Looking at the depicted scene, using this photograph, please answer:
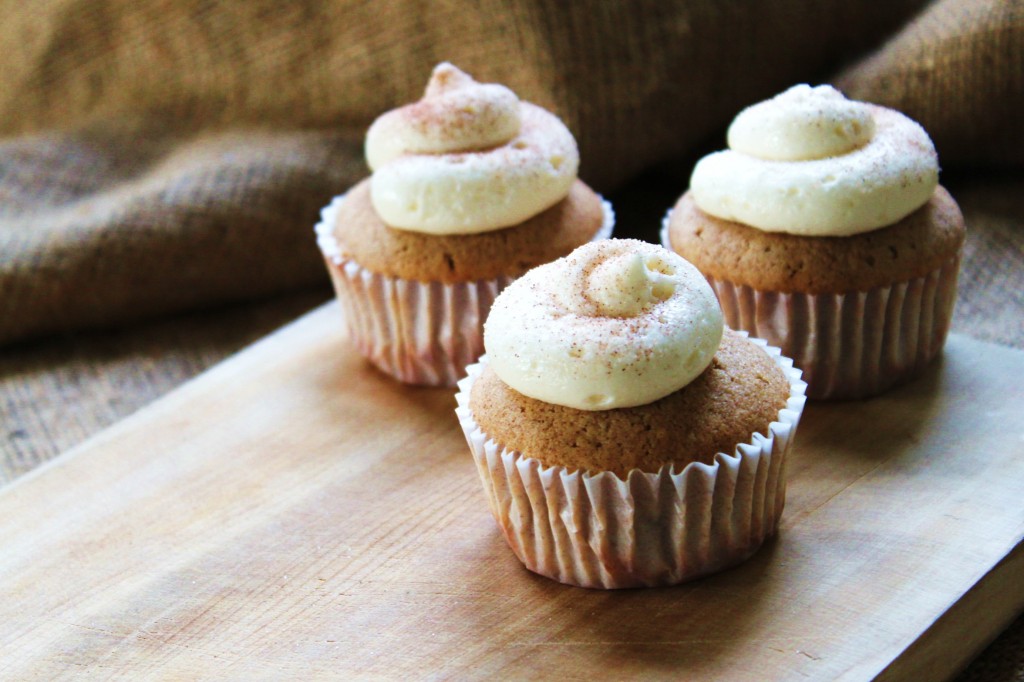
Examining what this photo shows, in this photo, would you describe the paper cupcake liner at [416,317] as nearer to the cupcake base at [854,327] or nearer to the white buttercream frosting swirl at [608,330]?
the cupcake base at [854,327]

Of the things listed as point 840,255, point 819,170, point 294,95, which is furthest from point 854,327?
point 294,95

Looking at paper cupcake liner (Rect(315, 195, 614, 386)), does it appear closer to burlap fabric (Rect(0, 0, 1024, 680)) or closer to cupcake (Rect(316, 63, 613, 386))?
cupcake (Rect(316, 63, 613, 386))

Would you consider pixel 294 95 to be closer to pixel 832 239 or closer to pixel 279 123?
pixel 279 123

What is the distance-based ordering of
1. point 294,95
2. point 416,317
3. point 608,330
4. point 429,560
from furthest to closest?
point 294,95, point 416,317, point 429,560, point 608,330

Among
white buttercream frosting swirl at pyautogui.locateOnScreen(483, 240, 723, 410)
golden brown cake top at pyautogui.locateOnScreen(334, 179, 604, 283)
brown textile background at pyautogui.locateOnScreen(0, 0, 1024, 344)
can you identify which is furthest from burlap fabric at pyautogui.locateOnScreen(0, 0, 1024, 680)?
white buttercream frosting swirl at pyautogui.locateOnScreen(483, 240, 723, 410)

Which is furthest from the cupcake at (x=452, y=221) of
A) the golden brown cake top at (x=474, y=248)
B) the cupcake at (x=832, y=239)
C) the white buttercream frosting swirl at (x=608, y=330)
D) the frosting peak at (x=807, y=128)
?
the white buttercream frosting swirl at (x=608, y=330)
